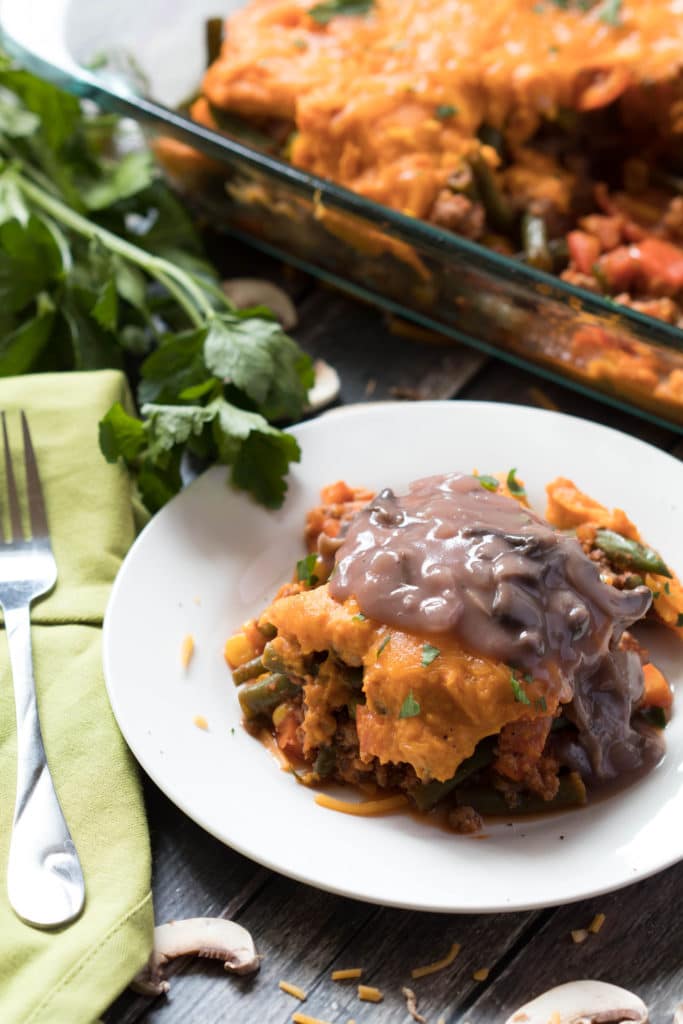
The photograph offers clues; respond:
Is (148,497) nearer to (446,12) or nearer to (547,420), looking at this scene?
(547,420)

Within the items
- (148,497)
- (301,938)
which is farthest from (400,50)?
(301,938)

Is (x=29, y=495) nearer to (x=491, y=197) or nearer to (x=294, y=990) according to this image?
(x=294, y=990)

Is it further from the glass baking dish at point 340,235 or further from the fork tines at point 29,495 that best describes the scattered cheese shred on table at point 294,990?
the glass baking dish at point 340,235

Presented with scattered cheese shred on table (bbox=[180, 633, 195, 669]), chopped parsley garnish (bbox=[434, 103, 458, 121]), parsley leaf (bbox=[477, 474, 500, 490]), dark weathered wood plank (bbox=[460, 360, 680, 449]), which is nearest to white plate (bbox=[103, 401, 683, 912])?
scattered cheese shred on table (bbox=[180, 633, 195, 669])

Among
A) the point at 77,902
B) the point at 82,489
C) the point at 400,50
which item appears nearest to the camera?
the point at 77,902

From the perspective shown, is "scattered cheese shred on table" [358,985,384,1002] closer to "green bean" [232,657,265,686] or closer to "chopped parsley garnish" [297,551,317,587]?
"green bean" [232,657,265,686]

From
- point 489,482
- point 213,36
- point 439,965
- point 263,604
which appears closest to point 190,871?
point 439,965
